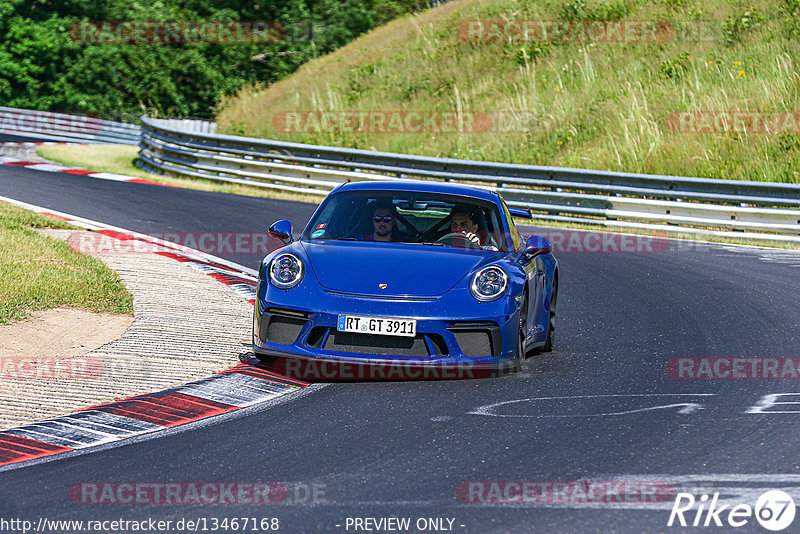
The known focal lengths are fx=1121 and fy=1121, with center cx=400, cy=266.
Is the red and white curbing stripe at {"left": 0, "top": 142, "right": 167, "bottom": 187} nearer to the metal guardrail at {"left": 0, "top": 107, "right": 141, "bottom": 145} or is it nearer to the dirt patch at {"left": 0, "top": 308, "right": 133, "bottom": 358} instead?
the metal guardrail at {"left": 0, "top": 107, "right": 141, "bottom": 145}

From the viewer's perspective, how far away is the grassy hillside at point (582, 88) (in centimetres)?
2270

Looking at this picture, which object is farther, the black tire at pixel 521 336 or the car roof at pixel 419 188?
the car roof at pixel 419 188

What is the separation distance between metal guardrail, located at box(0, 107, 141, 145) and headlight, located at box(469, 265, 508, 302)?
1274 inches

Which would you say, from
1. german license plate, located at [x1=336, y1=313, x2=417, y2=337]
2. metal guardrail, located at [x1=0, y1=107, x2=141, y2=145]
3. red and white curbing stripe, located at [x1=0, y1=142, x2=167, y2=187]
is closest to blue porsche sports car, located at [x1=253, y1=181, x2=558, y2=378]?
german license plate, located at [x1=336, y1=313, x2=417, y2=337]

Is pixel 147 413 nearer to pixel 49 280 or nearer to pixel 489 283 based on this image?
pixel 489 283

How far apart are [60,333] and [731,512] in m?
5.72

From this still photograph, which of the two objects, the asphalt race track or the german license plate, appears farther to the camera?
the german license plate

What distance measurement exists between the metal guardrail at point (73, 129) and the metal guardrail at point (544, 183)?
14.1m

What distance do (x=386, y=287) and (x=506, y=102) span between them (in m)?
20.8

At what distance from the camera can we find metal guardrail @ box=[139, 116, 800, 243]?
1748cm

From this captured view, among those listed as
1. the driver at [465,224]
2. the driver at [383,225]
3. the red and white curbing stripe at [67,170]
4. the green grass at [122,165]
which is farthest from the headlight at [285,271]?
the red and white curbing stripe at [67,170]

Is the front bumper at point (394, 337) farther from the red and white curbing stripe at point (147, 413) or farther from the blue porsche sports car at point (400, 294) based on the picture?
the red and white curbing stripe at point (147, 413)

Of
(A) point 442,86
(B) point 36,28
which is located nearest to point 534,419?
(A) point 442,86

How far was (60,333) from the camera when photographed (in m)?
8.75
